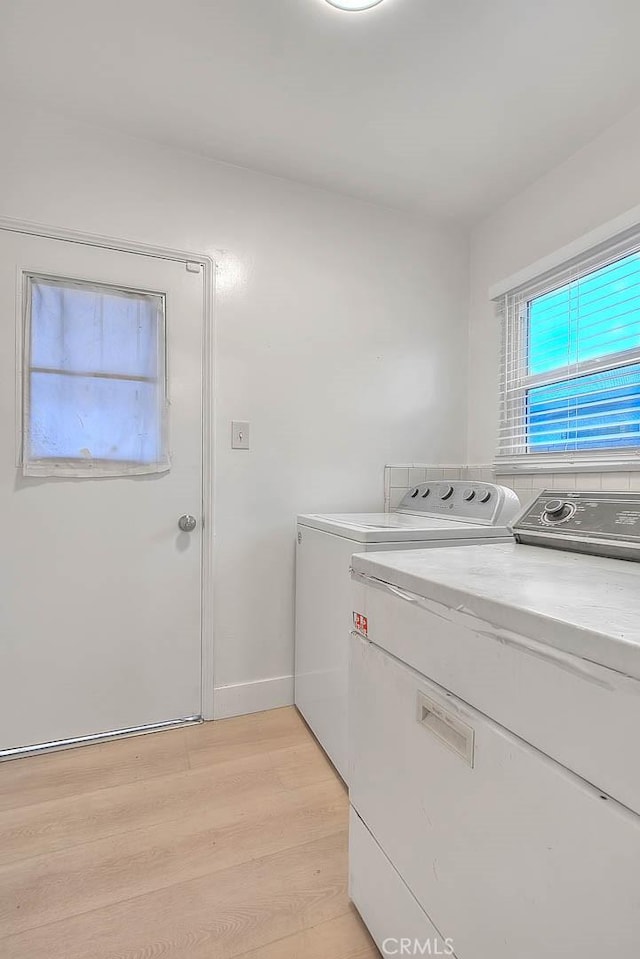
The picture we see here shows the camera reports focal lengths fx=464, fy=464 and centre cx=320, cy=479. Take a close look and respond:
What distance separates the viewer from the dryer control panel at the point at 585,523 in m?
1.15

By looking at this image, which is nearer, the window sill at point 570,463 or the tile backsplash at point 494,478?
the window sill at point 570,463

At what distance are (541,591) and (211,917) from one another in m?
1.08

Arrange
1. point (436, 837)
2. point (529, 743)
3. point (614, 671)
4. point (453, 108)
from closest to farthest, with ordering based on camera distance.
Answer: point (614, 671) < point (529, 743) < point (436, 837) < point (453, 108)

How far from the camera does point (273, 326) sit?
205 centimetres

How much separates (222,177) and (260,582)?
174cm

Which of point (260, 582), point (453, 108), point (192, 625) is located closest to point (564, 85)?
point (453, 108)

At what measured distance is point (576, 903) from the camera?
1.75 feet

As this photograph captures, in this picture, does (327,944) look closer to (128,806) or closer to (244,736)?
(128,806)

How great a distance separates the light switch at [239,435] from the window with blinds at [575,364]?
3.99ft

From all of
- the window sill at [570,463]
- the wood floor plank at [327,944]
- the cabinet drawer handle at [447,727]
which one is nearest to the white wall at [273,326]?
the window sill at [570,463]

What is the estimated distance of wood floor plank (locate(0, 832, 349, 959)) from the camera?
39.2 inches

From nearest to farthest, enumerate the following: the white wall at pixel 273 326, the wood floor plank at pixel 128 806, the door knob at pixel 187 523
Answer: the wood floor plank at pixel 128 806
the white wall at pixel 273 326
the door knob at pixel 187 523

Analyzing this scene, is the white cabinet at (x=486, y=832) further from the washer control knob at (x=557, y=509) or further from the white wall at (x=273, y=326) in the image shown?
the white wall at (x=273, y=326)

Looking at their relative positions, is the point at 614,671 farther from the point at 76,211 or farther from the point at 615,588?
the point at 76,211
